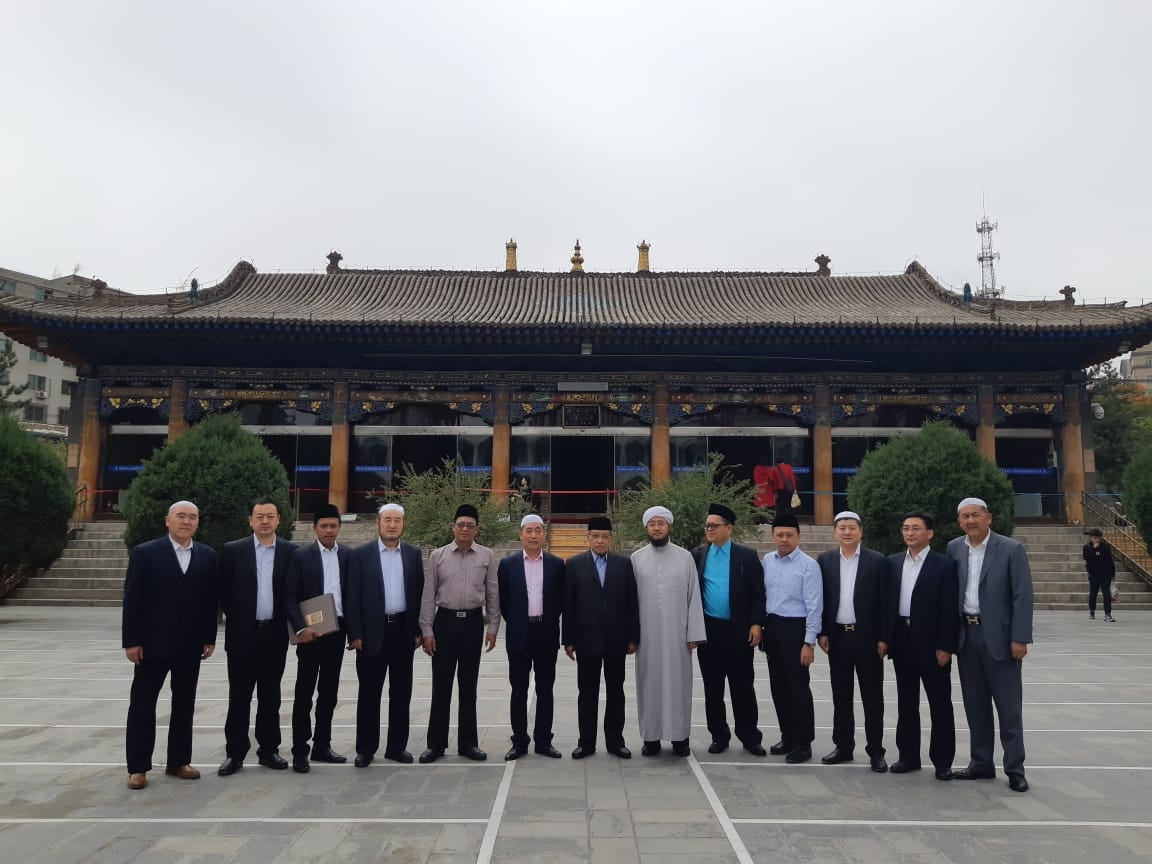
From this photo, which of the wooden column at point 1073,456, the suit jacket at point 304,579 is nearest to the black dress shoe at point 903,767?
the suit jacket at point 304,579

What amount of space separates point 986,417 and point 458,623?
58.9 feet

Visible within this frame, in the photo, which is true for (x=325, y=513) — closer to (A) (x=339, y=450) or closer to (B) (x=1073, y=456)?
(A) (x=339, y=450)

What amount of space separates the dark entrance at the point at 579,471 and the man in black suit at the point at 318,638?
15290 millimetres

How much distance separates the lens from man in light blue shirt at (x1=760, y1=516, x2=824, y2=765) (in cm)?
585

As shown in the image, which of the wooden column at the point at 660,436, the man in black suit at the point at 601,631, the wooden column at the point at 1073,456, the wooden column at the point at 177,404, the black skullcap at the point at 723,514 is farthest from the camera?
the wooden column at the point at 660,436

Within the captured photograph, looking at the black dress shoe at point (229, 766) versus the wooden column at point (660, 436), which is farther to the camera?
the wooden column at point (660, 436)

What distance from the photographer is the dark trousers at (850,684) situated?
18.7 ft

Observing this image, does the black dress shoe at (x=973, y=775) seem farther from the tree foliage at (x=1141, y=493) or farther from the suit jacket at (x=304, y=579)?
the tree foliage at (x=1141, y=493)

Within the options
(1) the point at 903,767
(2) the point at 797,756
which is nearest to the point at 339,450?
(2) the point at 797,756

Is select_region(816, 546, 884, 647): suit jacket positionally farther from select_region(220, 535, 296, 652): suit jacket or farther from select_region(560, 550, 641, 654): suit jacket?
select_region(220, 535, 296, 652): suit jacket

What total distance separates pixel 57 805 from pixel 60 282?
57659mm

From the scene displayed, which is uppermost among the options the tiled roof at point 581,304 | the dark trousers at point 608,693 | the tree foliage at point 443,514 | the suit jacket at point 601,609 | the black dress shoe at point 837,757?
the tiled roof at point 581,304

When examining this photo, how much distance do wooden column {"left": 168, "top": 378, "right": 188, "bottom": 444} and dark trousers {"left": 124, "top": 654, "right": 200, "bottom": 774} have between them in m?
16.2

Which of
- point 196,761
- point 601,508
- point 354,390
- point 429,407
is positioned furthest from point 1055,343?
point 196,761
